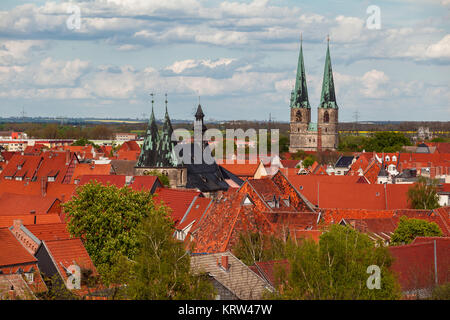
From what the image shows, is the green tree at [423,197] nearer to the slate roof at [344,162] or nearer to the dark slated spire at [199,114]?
the dark slated spire at [199,114]

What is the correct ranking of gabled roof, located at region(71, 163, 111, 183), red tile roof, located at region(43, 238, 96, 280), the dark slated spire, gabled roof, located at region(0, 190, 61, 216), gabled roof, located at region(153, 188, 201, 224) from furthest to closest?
1. the dark slated spire
2. gabled roof, located at region(71, 163, 111, 183)
3. gabled roof, located at region(0, 190, 61, 216)
4. gabled roof, located at region(153, 188, 201, 224)
5. red tile roof, located at region(43, 238, 96, 280)

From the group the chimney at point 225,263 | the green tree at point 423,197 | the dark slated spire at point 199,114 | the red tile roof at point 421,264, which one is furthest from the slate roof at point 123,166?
the chimney at point 225,263

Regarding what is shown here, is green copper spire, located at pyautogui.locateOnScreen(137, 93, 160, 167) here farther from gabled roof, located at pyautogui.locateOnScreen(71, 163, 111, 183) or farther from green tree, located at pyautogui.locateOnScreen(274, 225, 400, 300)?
green tree, located at pyautogui.locateOnScreen(274, 225, 400, 300)

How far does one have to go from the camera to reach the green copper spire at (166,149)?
60956 millimetres

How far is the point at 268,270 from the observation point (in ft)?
75.2

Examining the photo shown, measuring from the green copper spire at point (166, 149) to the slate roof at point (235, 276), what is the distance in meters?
38.8

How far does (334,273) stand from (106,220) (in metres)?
16.3

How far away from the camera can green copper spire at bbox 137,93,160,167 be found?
61.0 metres

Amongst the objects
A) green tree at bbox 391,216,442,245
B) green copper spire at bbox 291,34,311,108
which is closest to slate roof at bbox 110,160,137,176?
green tree at bbox 391,216,442,245

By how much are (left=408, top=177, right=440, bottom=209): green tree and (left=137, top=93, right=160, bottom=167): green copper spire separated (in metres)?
21.2

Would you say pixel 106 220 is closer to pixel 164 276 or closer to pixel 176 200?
pixel 176 200

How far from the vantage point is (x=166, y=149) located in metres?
61.2

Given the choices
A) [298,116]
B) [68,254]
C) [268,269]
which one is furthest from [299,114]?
[268,269]

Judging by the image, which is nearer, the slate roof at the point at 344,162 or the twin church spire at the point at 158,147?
the twin church spire at the point at 158,147
